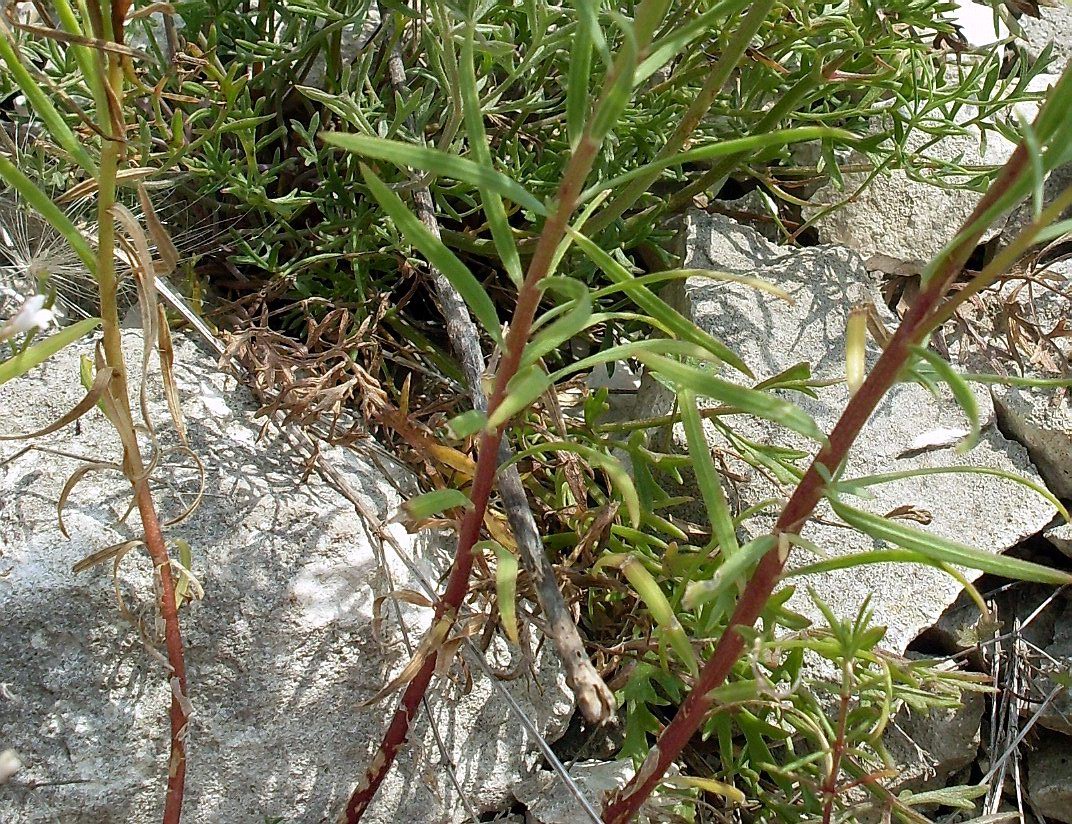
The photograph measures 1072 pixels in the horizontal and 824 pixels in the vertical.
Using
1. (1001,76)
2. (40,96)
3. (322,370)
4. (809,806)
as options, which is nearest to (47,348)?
(40,96)

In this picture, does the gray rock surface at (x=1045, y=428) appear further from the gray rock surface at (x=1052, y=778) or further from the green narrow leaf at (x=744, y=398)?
the green narrow leaf at (x=744, y=398)

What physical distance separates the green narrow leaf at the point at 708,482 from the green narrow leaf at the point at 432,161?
0.23 m

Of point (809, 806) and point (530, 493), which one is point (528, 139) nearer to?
point (530, 493)

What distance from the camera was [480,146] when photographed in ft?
2.42

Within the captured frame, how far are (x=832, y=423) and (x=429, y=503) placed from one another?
102cm

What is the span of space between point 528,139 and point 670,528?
2.48 ft

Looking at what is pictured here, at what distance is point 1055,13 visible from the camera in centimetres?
222

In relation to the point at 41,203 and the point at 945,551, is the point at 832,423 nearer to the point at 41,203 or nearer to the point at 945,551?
the point at 945,551

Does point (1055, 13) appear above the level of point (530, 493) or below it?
above

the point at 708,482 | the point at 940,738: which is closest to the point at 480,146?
the point at 708,482

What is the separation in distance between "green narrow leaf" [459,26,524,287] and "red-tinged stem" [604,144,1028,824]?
278 mm

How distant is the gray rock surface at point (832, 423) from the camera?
1.51m

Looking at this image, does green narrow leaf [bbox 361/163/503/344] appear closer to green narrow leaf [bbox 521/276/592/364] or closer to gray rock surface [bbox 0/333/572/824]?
green narrow leaf [bbox 521/276/592/364]

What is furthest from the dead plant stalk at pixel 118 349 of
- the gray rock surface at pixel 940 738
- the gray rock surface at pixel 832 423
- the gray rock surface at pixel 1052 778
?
the gray rock surface at pixel 1052 778
